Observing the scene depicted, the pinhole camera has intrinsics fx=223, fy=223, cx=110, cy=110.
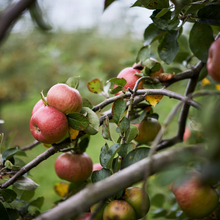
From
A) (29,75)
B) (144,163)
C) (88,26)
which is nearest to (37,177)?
(144,163)

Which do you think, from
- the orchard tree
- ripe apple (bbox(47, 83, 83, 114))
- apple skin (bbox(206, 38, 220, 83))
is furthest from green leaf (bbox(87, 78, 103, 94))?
apple skin (bbox(206, 38, 220, 83))

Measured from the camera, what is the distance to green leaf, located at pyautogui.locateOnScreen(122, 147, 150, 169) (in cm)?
45

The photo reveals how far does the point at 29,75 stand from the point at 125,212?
391cm

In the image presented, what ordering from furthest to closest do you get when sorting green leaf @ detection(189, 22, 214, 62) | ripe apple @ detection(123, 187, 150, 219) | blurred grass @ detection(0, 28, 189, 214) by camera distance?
blurred grass @ detection(0, 28, 189, 214) < green leaf @ detection(189, 22, 214, 62) < ripe apple @ detection(123, 187, 150, 219)

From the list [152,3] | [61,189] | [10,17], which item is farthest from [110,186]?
[61,189]

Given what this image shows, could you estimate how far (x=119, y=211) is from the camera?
40 centimetres

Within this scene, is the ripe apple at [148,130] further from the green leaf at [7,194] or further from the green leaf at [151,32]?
the green leaf at [7,194]

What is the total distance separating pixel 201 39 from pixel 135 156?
322 millimetres

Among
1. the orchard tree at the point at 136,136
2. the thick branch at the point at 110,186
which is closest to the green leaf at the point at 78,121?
the orchard tree at the point at 136,136

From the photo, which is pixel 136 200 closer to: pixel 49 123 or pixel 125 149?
pixel 125 149

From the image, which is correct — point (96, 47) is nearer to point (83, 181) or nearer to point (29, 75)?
point (29, 75)

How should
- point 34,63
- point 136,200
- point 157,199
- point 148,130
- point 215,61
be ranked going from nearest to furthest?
point 215,61 → point 136,200 → point 148,130 → point 157,199 → point 34,63

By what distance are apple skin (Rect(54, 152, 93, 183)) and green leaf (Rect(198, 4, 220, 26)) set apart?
454 millimetres

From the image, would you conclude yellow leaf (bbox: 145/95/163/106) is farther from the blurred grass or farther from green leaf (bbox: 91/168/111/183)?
the blurred grass
